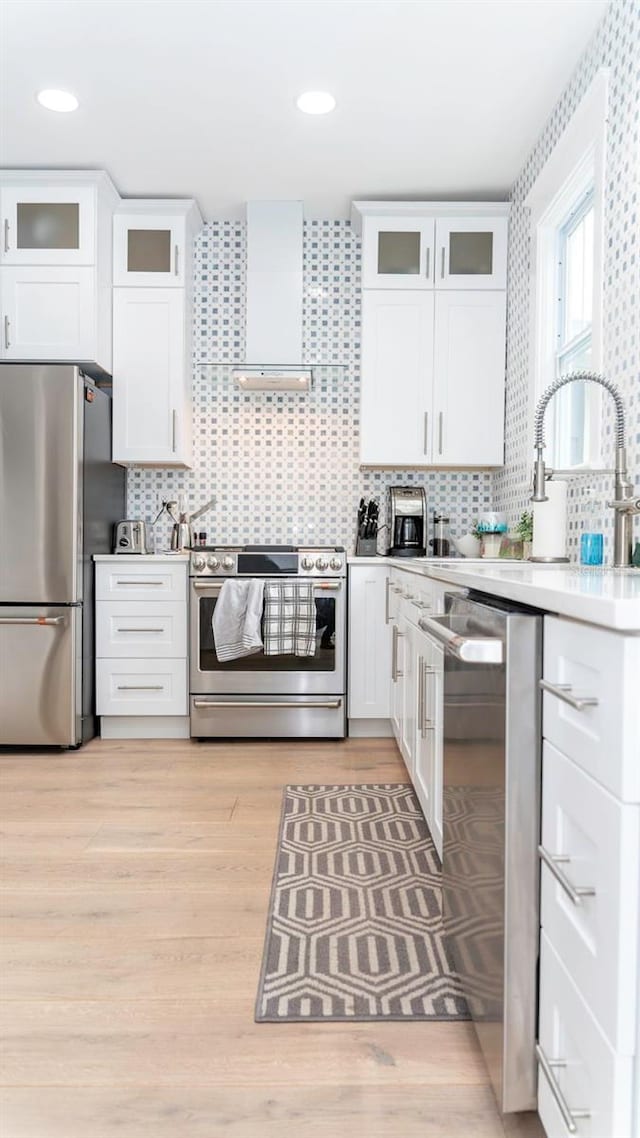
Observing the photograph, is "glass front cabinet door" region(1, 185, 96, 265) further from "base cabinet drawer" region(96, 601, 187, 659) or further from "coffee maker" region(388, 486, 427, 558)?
"coffee maker" region(388, 486, 427, 558)

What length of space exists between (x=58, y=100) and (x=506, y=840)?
3.14 metres

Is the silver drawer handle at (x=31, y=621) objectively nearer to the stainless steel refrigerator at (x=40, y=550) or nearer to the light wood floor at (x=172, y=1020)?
the stainless steel refrigerator at (x=40, y=550)

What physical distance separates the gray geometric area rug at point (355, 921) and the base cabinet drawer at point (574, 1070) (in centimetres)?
50

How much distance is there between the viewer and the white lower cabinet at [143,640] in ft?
11.4

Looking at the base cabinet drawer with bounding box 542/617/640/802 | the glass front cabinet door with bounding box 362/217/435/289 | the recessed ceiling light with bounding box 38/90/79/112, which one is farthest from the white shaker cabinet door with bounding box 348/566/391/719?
the base cabinet drawer with bounding box 542/617/640/802

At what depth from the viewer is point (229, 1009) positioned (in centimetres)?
147

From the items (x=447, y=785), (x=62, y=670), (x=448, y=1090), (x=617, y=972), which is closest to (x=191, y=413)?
(x=62, y=670)

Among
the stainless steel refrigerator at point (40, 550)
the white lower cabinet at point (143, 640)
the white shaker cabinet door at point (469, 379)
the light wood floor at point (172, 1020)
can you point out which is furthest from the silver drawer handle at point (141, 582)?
the white shaker cabinet door at point (469, 379)

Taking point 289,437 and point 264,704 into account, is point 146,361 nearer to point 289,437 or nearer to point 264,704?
point 289,437

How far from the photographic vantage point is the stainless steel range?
3.43m

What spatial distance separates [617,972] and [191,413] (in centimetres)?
357

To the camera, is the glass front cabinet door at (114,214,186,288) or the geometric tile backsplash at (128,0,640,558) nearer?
the glass front cabinet door at (114,214,186,288)

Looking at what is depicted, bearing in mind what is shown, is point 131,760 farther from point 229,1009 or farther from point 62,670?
point 229,1009

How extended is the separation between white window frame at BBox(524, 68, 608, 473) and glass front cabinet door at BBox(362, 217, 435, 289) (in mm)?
581
